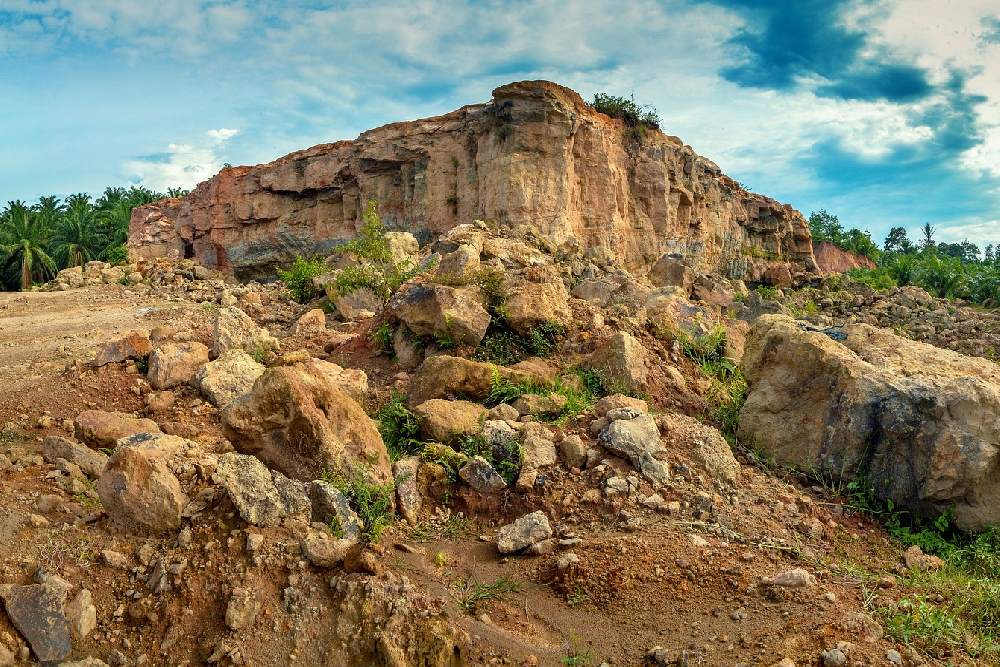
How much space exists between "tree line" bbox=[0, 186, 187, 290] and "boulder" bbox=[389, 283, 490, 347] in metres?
18.8

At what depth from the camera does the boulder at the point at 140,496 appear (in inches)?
152

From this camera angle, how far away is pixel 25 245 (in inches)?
1042

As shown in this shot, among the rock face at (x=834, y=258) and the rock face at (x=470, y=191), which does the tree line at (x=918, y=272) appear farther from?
the rock face at (x=470, y=191)

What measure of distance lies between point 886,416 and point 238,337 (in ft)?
20.6

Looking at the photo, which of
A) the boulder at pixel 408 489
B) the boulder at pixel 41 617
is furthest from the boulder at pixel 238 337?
the boulder at pixel 41 617

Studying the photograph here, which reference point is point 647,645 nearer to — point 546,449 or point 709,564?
point 709,564

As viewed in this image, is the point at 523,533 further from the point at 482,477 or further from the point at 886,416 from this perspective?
the point at 886,416

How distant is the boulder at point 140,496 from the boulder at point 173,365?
2808 mm

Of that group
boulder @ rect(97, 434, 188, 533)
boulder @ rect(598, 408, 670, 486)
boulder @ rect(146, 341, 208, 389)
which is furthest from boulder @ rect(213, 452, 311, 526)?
boulder @ rect(146, 341, 208, 389)

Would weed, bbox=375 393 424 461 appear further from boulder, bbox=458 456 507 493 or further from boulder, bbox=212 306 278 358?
boulder, bbox=212 306 278 358

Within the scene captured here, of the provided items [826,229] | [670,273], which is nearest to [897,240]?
[826,229]

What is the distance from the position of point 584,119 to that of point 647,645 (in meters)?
18.4

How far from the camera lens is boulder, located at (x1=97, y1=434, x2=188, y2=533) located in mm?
3865

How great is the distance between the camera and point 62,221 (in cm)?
2942
